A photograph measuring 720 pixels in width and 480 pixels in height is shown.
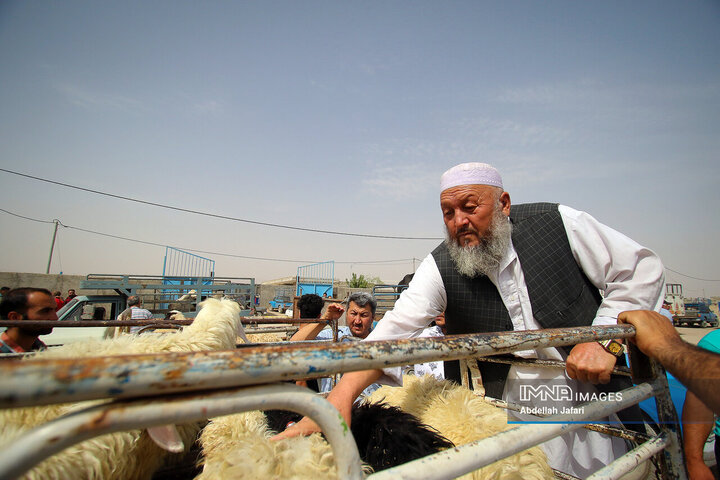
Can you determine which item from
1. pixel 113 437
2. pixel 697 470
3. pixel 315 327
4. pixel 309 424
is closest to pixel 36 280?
pixel 315 327

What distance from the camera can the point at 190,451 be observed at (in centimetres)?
162

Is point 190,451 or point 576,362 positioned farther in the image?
point 190,451

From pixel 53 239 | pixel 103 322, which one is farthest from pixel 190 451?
pixel 53 239

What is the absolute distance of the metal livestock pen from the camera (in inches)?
15.7

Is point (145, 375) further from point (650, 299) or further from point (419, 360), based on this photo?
point (650, 299)

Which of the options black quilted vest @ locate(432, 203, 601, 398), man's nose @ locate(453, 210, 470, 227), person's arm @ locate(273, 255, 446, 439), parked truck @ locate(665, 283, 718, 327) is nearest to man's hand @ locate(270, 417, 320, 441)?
person's arm @ locate(273, 255, 446, 439)

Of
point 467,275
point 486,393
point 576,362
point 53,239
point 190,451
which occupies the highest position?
point 53,239

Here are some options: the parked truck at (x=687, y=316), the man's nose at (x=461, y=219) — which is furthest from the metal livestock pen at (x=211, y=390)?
the parked truck at (x=687, y=316)

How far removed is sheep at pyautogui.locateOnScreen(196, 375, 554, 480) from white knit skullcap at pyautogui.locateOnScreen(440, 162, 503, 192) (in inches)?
49.2

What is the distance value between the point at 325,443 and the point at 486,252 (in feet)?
4.89

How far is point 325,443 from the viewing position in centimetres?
105

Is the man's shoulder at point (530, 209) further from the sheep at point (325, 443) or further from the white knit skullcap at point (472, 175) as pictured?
the sheep at point (325, 443)

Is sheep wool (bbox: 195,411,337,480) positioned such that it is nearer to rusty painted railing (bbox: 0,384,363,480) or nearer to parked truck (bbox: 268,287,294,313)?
rusty painted railing (bbox: 0,384,363,480)

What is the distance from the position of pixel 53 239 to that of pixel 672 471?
43232 mm
